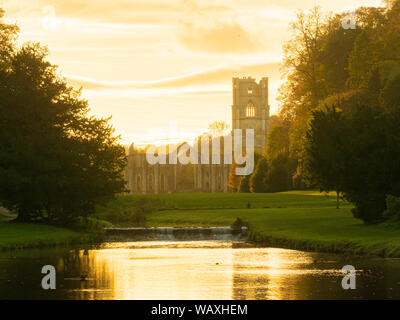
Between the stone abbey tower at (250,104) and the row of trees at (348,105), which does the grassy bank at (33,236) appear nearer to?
the row of trees at (348,105)

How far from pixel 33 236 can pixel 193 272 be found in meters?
16.1

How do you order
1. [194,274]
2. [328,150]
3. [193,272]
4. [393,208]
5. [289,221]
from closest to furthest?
[194,274]
[193,272]
[393,208]
[328,150]
[289,221]

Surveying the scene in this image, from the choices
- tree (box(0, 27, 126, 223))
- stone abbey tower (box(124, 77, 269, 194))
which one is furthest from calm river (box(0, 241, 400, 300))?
stone abbey tower (box(124, 77, 269, 194))

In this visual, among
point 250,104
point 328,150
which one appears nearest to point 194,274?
point 328,150

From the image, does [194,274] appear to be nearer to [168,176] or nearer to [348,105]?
[348,105]

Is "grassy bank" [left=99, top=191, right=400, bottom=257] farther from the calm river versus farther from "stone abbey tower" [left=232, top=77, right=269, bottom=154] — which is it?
"stone abbey tower" [left=232, top=77, right=269, bottom=154]

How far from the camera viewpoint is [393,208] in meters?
39.7

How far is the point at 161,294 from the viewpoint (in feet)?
73.4

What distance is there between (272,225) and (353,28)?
2450 cm

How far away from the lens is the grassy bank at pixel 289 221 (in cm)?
3563

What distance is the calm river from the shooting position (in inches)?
892

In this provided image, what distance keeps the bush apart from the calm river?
6325 mm
